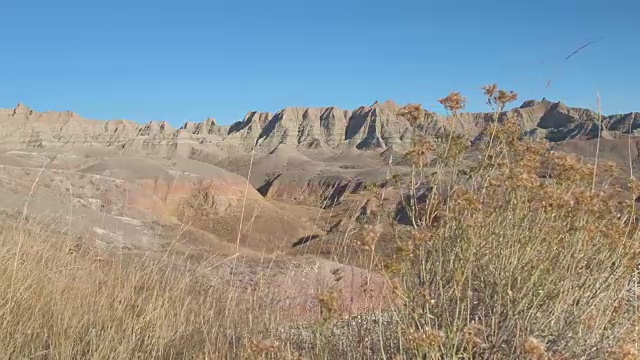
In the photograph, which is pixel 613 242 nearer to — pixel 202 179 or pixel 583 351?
pixel 583 351

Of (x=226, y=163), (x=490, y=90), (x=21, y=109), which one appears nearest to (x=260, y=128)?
(x=226, y=163)

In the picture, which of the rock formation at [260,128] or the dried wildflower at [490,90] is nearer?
the dried wildflower at [490,90]

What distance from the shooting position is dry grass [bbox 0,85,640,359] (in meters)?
2.43

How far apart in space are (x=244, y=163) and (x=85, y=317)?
92234mm

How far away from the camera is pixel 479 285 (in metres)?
2.76

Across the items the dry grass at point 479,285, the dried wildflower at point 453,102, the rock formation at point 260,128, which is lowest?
the dry grass at point 479,285

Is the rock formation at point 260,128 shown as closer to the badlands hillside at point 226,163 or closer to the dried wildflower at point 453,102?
the badlands hillside at point 226,163

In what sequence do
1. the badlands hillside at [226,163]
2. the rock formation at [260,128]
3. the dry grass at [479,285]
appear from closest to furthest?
1. the dry grass at [479,285]
2. the badlands hillside at [226,163]
3. the rock formation at [260,128]

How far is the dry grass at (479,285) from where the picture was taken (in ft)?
7.97

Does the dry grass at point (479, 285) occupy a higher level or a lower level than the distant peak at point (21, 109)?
lower

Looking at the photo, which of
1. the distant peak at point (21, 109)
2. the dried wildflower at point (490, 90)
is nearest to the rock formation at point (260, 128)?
the distant peak at point (21, 109)

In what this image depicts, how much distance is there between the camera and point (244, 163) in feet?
309

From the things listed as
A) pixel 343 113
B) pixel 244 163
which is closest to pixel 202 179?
pixel 244 163

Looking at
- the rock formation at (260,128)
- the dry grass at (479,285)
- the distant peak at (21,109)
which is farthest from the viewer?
the distant peak at (21,109)
